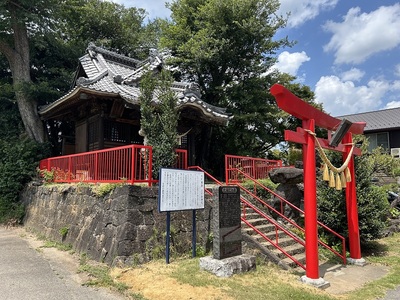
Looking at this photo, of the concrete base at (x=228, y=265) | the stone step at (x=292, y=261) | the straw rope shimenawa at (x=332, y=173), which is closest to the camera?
the concrete base at (x=228, y=265)

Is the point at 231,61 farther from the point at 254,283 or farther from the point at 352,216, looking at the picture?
the point at 254,283

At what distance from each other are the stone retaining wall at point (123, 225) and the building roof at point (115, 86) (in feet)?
11.7

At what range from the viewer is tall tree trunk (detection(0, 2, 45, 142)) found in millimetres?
15039

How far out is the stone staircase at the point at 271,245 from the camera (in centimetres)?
698

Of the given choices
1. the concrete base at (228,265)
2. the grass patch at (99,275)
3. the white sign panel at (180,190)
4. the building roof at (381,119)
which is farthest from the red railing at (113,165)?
the building roof at (381,119)

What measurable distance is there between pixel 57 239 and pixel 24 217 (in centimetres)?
433

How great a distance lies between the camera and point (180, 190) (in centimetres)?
658

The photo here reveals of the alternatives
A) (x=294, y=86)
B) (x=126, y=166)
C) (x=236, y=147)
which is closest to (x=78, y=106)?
(x=126, y=166)

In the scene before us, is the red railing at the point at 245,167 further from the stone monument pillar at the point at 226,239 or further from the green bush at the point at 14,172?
the green bush at the point at 14,172

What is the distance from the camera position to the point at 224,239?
19.8 feet

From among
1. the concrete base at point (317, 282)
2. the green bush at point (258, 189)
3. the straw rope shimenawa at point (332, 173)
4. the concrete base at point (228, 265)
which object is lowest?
the concrete base at point (317, 282)

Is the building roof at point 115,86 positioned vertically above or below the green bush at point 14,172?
above

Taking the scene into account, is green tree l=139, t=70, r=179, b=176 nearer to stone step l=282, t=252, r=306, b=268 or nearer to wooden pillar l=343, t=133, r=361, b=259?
stone step l=282, t=252, r=306, b=268

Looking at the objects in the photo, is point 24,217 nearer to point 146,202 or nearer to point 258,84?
point 146,202
